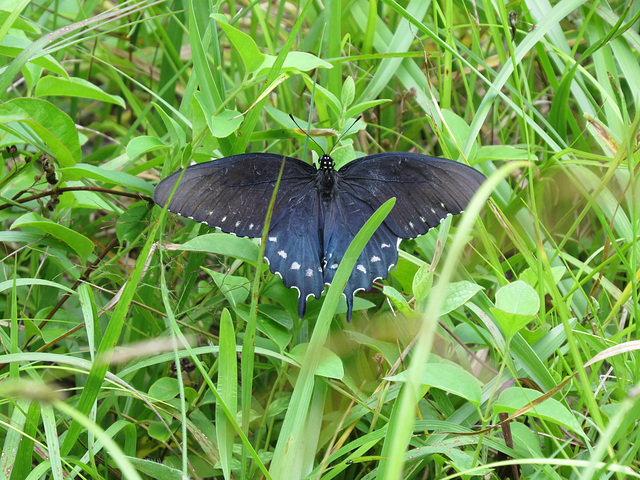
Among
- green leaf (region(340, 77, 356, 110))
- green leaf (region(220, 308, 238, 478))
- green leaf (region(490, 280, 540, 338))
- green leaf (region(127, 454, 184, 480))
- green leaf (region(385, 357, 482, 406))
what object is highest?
green leaf (region(340, 77, 356, 110))

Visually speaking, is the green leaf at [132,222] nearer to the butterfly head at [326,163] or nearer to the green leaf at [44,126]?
the green leaf at [44,126]

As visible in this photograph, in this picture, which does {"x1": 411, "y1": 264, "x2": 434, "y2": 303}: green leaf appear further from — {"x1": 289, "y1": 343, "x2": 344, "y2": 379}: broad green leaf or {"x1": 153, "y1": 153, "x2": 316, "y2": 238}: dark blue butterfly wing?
{"x1": 153, "y1": 153, "x2": 316, "y2": 238}: dark blue butterfly wing

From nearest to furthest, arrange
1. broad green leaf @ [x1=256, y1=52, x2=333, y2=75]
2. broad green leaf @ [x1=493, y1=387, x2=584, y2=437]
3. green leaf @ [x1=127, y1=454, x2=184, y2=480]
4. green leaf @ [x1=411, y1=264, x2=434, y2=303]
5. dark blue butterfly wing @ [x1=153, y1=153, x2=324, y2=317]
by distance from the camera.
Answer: broad green leaf @ [x1=493, y1=387, x2=584, y2=437]
green leaf @ [x1=127, y1=454, x2=184, y2=480]
green leaf @ [x1=411, y1=264, x2=434, y2=303]
broad green leaf @ [x1=256, y1=52, x2=333, y2=75]
dark blue butterfly wing @ [x1=153, y1=153, x2=324, y2=317]

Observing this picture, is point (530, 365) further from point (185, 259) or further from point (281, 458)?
point (185, 259)

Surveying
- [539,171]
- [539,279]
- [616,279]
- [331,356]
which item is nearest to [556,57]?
[539,171]

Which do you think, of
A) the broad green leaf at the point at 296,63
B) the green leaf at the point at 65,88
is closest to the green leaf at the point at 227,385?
the broad green leaf at the point at 296,63

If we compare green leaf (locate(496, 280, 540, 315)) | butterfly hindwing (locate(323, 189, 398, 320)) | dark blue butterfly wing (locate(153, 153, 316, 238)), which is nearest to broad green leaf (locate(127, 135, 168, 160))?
dark blue butterfly wing (locate(153, 153, 316, 238))
